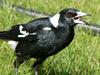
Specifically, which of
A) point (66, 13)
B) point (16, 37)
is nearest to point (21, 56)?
point (16, 37)

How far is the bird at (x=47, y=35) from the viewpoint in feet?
15.4

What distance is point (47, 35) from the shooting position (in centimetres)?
471

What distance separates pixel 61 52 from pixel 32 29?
79 cm

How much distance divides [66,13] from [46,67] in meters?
0.76

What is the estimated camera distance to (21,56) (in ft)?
16.2

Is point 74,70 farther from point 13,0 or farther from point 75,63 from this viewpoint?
point 13,0

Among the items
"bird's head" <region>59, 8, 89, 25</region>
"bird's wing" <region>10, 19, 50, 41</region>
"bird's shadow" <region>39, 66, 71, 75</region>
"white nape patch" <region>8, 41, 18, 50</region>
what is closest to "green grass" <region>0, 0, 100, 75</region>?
"bird's shadow" <region>39, 66, 71, 75</region>

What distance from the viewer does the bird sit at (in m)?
4.68

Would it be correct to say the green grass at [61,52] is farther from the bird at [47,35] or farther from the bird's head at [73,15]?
the bird's head at [73,15]

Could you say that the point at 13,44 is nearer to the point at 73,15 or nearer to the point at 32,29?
the point at 32,29

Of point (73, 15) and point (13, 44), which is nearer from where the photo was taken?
point (73, 15)

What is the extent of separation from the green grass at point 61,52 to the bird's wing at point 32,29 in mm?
332

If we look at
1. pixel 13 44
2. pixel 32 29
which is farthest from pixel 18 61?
pixel 32 29

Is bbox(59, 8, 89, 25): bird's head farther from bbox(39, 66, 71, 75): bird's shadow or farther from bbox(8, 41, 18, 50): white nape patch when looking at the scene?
bbox(39, 66, 71, 75): bird's shadow
